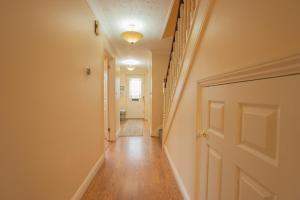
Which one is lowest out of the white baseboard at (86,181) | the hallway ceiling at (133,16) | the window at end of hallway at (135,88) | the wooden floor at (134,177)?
the wooden floor at (134,177)

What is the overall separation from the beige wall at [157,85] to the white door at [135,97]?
3.17 meters

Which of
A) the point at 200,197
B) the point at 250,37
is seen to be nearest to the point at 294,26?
the point at 250,37

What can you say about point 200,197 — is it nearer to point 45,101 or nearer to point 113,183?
point 113,183

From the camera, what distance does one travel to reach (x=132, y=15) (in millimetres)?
2363

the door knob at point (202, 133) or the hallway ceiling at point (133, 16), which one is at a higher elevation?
the hallway ceiling at point (133, 16)

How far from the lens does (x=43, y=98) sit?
1111 mm

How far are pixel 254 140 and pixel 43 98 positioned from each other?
133 centimetres

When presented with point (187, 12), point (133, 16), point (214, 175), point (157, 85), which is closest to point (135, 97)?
point (157, 85)

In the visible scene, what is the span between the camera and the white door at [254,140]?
0.52 metres

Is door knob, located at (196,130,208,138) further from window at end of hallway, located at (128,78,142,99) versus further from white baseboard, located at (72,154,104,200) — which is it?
window at end of hallway, located at (128,78,142,99)

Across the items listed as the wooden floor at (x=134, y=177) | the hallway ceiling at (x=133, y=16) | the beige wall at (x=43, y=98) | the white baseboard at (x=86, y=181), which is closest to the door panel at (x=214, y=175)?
the wooden floor at (x=134, y=177)

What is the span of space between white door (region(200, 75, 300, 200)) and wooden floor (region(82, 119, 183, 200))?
37.5 inches

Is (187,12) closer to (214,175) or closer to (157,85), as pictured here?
(214,175)

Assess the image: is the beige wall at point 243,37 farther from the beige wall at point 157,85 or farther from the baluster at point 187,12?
the beige wall at point 157,85
